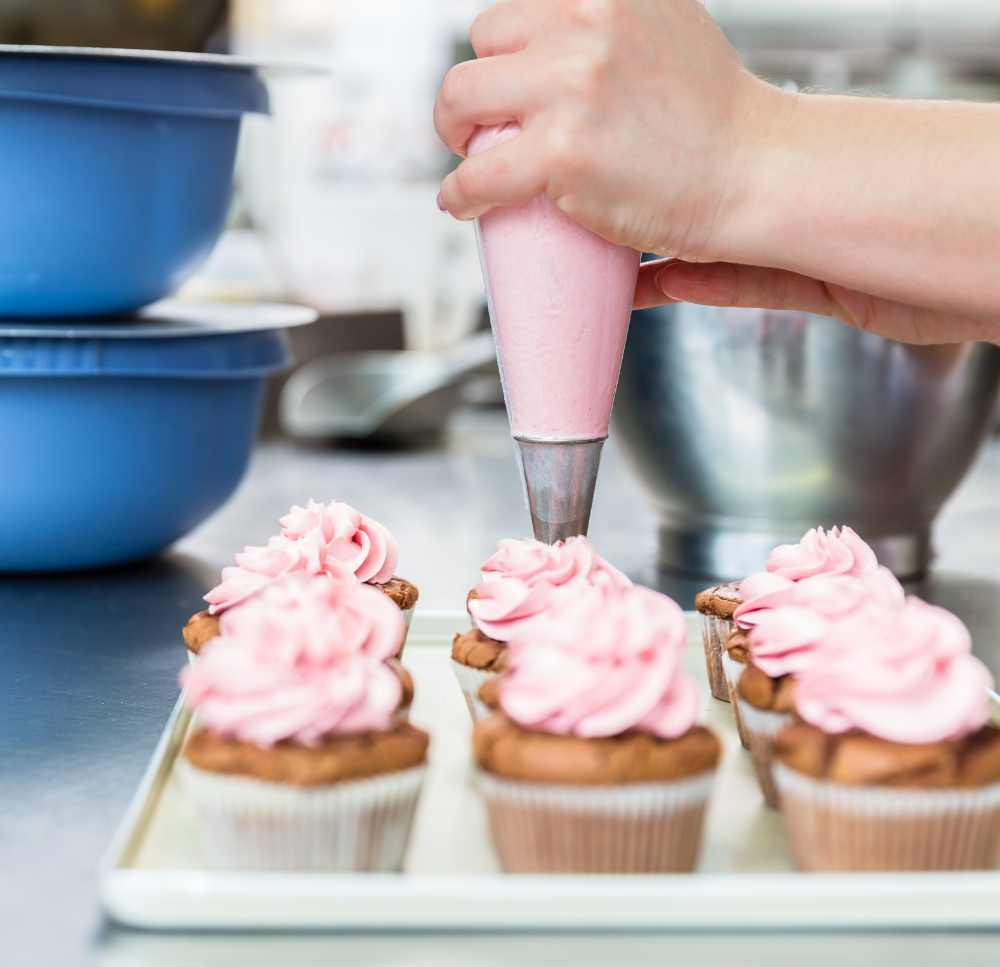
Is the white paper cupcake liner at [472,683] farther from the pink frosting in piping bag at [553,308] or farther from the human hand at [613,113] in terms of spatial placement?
the human hand at [613,113]

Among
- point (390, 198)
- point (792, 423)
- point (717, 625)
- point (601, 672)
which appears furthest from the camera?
point (390, 198)

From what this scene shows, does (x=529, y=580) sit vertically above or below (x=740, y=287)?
below

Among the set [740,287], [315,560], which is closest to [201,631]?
[315,560]

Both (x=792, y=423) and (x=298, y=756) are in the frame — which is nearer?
(x=298, y=756)

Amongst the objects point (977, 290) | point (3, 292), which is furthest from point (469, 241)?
point (977, 290)

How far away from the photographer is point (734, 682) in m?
0.82

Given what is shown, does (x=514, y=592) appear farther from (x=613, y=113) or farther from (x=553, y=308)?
(x=613, y=113)

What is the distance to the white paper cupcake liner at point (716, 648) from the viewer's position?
0.92 m

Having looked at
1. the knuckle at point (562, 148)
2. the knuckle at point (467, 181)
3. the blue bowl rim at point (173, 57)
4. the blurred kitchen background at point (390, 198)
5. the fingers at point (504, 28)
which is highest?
the fingers at point (504, 28)

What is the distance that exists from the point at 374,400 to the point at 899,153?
1.69 meters

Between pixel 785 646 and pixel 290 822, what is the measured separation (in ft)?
1.00

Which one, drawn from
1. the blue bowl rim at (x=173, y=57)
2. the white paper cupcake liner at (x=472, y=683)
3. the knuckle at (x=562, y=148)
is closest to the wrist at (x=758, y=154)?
the knuckle at (x=562, y=148)

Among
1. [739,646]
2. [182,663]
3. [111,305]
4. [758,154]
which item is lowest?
[182,663]

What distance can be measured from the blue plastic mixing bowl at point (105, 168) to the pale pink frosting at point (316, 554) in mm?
355
